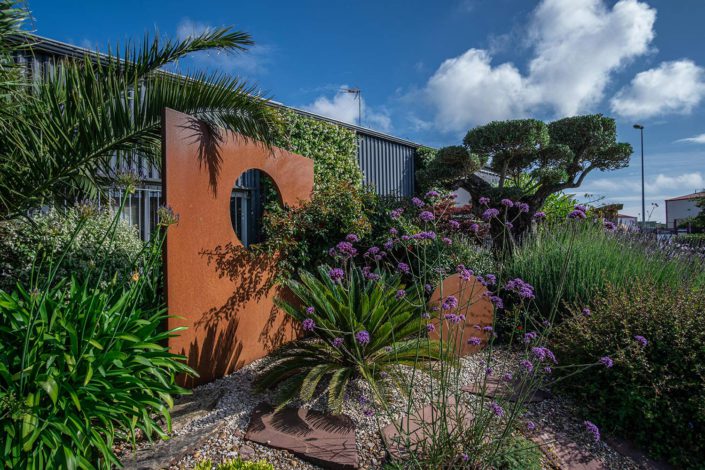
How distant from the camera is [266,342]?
12.6ft

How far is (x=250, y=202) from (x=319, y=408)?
17.2 feet

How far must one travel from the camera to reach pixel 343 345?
2674 mm

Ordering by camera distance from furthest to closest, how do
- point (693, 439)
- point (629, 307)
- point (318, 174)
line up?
point (318, 174), point (629, 307), point (693, 439)

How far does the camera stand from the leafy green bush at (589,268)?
13.6 feet

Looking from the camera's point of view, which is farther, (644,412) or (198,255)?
(198,255)

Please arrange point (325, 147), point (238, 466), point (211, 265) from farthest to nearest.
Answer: point (325, 147), point (211, 265), point (238, 466)

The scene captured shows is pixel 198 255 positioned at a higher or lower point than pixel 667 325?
higher

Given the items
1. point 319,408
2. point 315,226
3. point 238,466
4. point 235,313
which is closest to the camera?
point 238,466

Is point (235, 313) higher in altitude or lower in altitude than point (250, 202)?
lower

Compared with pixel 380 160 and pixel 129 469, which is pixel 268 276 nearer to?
pixel 129 469

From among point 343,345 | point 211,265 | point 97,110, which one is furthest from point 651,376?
point 97,110

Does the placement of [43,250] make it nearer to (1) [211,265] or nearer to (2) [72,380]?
(1) [211,265]

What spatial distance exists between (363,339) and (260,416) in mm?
981

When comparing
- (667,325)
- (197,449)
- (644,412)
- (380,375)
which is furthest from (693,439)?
(197,449)
